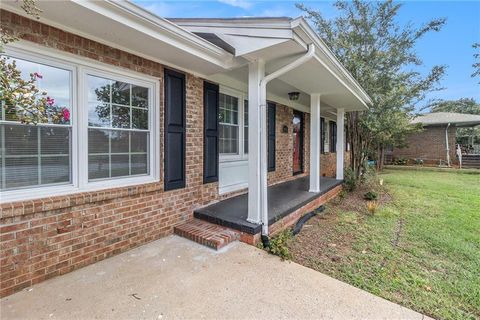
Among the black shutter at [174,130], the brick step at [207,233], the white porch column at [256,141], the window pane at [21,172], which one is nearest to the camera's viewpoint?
the window pane at [21,172]

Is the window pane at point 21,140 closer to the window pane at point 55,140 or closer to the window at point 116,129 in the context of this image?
the window pane at point 55,140

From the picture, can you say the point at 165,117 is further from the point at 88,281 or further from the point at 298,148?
the point at 298,148

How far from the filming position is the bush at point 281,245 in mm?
3344

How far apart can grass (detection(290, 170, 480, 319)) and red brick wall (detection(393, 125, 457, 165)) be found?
13.1m

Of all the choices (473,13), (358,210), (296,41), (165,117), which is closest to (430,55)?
(473,13)

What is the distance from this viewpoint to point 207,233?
369 centimetres

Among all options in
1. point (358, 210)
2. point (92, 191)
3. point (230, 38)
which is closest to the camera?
point (92, 191)

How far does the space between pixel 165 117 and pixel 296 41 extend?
212 centimetres

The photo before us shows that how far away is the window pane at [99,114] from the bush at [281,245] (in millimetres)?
2730

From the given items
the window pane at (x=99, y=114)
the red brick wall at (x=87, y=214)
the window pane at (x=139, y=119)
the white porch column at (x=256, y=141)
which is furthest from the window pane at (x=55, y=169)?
the white porch column at (x=256, y=141)

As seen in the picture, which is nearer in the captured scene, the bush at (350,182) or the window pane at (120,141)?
the window pane at (120,141)

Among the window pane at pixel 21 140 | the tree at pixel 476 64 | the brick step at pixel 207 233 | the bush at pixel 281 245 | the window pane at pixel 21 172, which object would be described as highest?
the tree at pixel 476 64

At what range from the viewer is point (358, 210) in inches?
229

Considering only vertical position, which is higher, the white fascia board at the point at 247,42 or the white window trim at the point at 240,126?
the white fascia board at the point at 247,42
